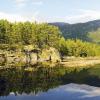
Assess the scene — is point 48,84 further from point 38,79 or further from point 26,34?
point 26,34

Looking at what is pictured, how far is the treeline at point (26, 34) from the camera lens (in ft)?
597

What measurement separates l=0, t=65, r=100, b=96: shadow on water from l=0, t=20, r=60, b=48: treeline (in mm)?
32847

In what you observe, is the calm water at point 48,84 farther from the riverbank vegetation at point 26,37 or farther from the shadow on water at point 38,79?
the riverbank vegetation at point 26,37

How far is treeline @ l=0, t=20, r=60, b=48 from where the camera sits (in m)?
182

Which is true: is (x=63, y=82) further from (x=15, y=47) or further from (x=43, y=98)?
(x=15, y=47)

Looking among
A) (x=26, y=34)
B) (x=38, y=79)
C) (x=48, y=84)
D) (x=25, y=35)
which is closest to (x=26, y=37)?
(x=25, y=35)

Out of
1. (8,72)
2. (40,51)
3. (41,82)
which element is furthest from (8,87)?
(40,51)

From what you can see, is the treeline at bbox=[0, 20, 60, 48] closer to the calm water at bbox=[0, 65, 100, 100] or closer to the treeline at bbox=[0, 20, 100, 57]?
the treeline at bbox=[0, 20, 100, 57]

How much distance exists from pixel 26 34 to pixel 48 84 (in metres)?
76.8

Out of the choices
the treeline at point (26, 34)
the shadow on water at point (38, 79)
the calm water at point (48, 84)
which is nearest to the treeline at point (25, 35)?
the treeline at point (26, 34)

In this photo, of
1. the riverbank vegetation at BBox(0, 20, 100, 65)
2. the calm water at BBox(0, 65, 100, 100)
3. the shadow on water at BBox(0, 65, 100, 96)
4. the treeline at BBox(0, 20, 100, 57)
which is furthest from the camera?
the treeline at BBox(0, 20, 100, 57)

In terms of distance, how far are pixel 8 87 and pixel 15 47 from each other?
6100 cm

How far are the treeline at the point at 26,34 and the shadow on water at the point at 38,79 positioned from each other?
32.8 metres

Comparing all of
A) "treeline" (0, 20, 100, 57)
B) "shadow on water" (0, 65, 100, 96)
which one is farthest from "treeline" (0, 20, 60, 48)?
"shadow on water" (0, 65, 100, 96)
